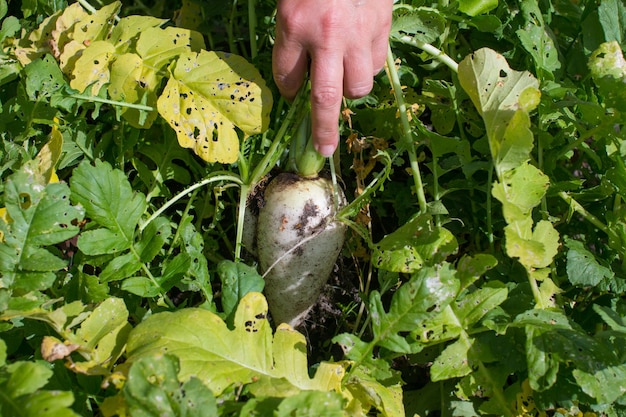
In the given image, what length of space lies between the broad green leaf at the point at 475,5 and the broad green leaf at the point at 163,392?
1.31m

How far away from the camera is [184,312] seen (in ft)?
4.24

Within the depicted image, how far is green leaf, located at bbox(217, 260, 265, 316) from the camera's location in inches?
57.6

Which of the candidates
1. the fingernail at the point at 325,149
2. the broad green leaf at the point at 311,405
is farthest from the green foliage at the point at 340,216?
the fingernail at the point at 325,149

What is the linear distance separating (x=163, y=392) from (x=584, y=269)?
3.52 ft

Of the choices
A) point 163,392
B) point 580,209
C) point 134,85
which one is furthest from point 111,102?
point 580,209

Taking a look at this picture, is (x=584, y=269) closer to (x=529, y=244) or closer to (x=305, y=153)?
(x=529, y=244)

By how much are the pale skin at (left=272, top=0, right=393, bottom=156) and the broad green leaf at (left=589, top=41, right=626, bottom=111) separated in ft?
1.76

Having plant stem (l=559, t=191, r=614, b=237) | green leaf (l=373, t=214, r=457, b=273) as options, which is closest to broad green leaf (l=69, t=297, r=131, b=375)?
green leaf (l=373, t=214, r=457, b=273)

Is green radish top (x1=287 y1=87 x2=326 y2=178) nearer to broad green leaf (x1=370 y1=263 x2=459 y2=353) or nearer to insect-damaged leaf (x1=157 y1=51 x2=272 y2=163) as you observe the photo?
insect-damaged leaf (x1=157 y1=51 x2=272 y2=163)

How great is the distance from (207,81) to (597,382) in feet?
3.98

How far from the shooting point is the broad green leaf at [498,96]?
137cm

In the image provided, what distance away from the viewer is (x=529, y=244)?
130 centimetres

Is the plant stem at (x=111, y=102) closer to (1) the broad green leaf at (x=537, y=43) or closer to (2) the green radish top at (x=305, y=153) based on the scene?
(2) the green radish top at (x=305, y=153)

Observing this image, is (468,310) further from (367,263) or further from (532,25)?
(532,25)
